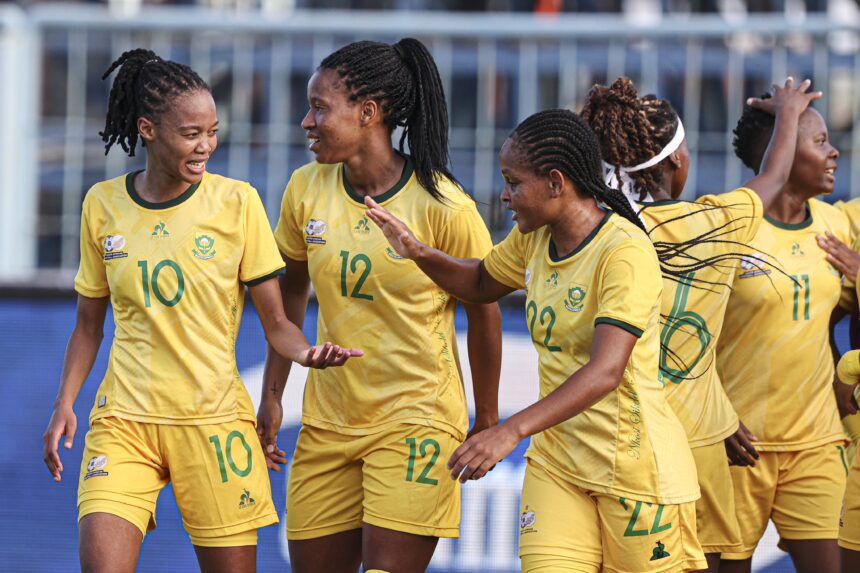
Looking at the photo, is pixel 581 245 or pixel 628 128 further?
pixel 628 128

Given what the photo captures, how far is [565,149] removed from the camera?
4312 mm

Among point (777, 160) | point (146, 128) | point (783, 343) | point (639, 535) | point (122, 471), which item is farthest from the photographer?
point (783, 343)

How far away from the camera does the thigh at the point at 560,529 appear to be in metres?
4.20

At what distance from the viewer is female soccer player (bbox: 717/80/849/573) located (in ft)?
17.6

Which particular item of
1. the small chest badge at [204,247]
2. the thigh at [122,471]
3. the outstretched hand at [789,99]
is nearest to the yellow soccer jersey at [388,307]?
the small chest badge at [204,247]

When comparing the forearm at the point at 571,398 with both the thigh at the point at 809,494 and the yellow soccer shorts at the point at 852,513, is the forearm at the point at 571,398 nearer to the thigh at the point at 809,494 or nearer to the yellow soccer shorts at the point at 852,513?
the yellow soccer shorts at the point at 852,513

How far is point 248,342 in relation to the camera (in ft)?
22.3

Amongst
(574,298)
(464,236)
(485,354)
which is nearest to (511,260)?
(464,236)

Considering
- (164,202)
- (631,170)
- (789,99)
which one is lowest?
(164,202)

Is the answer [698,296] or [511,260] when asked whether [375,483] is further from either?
[698,296]

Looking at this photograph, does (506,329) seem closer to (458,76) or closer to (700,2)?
(458,76)

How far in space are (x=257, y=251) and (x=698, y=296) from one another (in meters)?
1.58

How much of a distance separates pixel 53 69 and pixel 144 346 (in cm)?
797

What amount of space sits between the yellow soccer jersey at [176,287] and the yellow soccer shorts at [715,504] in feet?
5.42
